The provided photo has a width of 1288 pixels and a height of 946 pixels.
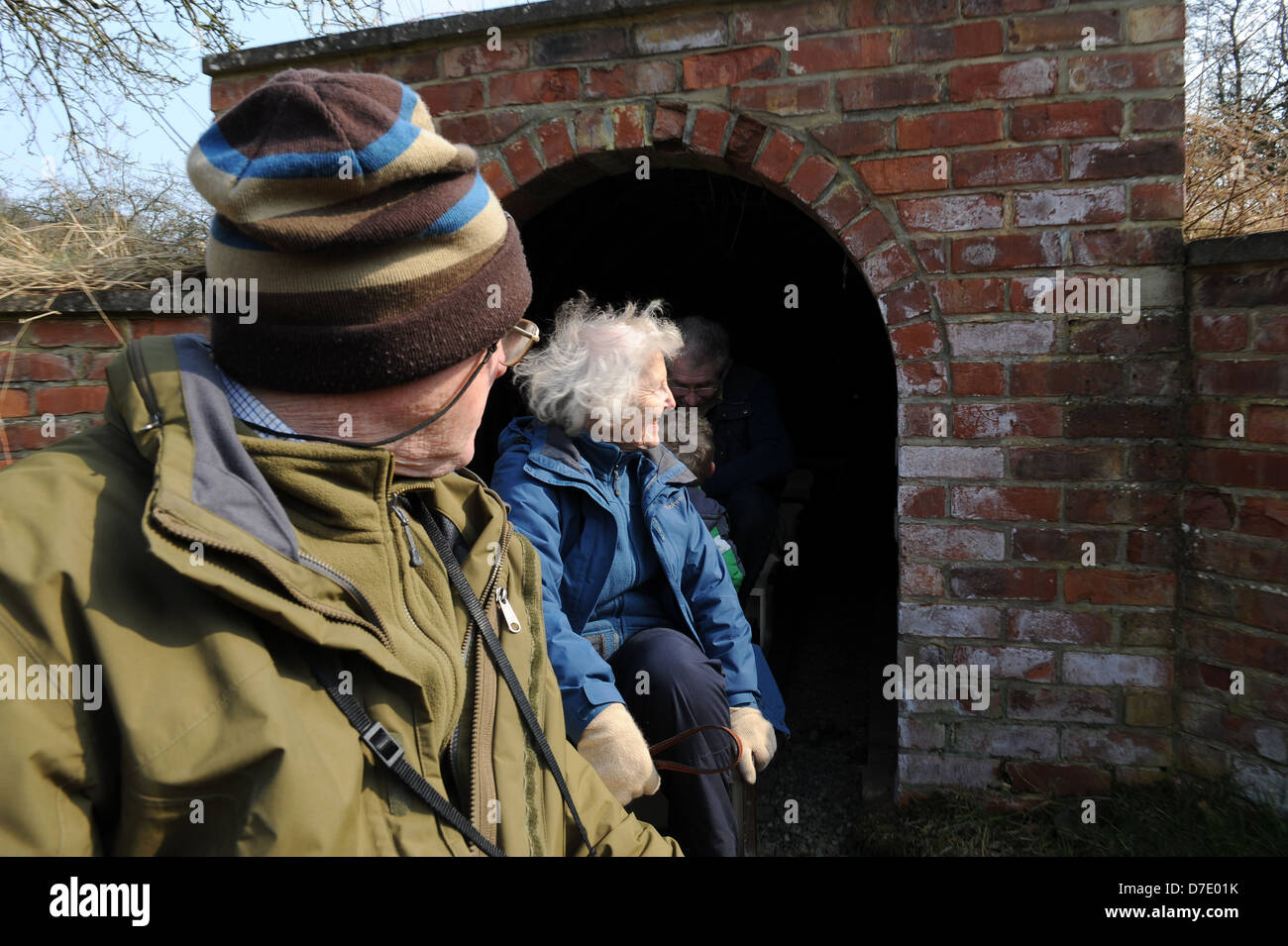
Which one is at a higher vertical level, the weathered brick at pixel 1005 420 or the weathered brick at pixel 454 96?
the weathered brick at pixel 454 96

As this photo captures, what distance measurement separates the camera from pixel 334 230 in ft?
3.41

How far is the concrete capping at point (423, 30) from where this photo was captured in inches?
114

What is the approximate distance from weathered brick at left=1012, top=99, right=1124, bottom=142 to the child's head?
1.54 m

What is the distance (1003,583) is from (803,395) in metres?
4.81

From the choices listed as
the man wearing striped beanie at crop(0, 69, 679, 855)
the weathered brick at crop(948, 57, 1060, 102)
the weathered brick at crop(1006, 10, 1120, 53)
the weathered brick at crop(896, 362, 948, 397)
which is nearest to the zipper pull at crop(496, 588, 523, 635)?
the man wearing striped beanie at crop(0, 69, 679, 855)

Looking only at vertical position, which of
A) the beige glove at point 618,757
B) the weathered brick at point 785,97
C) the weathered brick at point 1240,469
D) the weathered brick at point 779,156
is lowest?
the beige glove at point 618,757

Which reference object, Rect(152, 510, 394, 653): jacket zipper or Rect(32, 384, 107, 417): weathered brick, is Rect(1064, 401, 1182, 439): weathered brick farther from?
Rect(32, 384, 107, 417): weathered brick

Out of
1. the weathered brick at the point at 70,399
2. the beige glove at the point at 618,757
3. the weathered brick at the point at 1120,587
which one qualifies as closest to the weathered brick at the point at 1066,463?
the weathered brick at the point at 1120,587

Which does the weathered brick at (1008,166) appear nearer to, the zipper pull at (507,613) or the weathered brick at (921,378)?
the weathered brick at (921,378)

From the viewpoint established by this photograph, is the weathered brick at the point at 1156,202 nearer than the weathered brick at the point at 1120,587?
Yes

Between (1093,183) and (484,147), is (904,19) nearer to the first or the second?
(1093,183)

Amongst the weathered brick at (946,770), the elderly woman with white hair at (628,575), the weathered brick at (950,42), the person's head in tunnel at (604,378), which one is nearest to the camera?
the elderly woman with white hair at (628,575)

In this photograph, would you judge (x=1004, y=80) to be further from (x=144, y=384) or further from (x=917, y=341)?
(x=144, y=384)

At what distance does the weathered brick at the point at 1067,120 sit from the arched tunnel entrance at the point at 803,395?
194 centimetres
